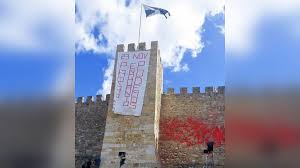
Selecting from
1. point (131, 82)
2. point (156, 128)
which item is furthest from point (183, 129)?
point (131, 82)

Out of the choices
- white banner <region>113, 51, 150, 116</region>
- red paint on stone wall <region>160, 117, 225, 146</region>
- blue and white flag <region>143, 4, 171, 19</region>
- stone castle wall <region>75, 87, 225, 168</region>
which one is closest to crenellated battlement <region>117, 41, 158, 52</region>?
white banner <region>113, 51, 150, 116</region>

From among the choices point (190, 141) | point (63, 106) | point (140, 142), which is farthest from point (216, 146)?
point (63, 106)

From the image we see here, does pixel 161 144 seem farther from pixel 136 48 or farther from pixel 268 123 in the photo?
pixel 268 123

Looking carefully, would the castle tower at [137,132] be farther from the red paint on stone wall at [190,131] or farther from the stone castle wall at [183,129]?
the stone castle wall at [183,129]

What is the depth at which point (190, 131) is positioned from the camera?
1340 cm

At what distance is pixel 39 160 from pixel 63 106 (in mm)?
353

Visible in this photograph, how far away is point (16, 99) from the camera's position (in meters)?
2.20

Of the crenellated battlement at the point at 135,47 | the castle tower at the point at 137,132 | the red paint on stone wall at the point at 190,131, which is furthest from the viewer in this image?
the crenellated battlement at the point at 135,47

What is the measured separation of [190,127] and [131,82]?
2.48m

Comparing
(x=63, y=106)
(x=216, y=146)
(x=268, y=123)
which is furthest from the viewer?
(x=216, y=146)

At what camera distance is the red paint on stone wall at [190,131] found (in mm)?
13250

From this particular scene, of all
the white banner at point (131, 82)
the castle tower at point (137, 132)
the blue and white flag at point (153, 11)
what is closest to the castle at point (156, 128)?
the castle tower at point (137, 132)

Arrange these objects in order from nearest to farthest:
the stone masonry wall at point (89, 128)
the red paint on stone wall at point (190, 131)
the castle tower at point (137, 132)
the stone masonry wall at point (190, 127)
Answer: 1. the castle tower at point (137, 132)
2. the stone masonry wall at point (190, 127)
3. the red paint on stone wall at point (190, 131)
4. the stone masonry wall at point (89, 128)

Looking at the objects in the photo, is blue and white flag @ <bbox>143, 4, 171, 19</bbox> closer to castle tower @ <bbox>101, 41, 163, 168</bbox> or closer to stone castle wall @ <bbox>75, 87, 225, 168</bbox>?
castle tower @ <bbox>101, 41, 163, 168</bbox>
